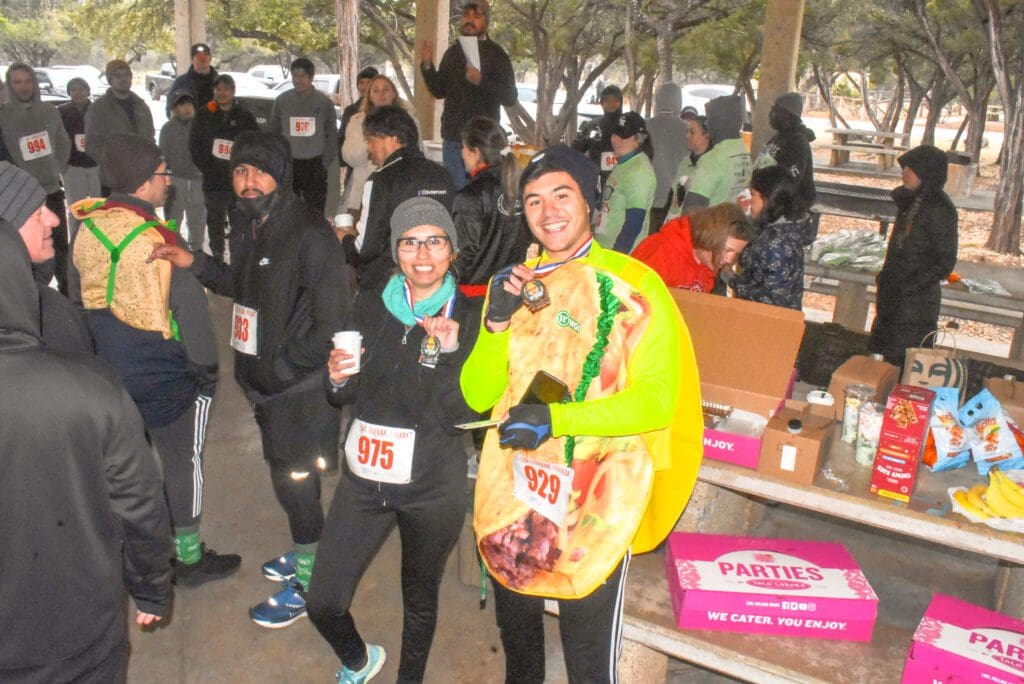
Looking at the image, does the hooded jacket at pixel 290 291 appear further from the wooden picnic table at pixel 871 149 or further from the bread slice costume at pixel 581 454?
the wooden picnic table at pixel 871 149

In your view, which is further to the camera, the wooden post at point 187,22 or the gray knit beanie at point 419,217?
the wooden post at point 187,22

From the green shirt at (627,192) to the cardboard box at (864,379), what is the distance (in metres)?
2.55

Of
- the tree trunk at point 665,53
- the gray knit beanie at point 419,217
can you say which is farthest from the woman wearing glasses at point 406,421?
the tree trunk at point 665,53

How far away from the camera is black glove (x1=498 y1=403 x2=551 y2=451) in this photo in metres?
2.12

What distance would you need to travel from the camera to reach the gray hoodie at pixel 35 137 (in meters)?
6.86

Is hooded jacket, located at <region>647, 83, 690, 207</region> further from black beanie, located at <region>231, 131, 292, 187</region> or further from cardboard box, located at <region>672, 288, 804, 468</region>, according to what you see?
black beanie, located at <region>231, 131, 292, 187</region>

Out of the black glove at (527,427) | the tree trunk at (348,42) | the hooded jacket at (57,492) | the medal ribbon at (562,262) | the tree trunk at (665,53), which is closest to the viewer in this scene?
the hooded jacket at (57,492)

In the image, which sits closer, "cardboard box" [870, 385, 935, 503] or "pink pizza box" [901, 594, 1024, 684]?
"pink pizza box" [901, 594, 1024, 684]

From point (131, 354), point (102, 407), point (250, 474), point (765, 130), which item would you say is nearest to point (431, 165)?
point (131, 354)

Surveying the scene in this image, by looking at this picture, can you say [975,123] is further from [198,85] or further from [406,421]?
[406,421]

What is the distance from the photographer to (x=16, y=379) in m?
1.90

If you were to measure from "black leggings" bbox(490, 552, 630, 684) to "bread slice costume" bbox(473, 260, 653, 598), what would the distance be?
13 cm

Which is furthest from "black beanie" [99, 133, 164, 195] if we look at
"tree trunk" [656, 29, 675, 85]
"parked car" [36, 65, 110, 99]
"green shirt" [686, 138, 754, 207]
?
"parked car" [36, 65, 110, 99]

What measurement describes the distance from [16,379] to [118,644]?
74 cm
